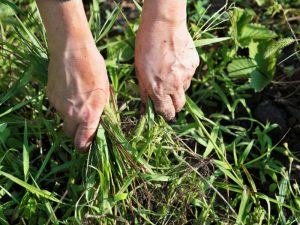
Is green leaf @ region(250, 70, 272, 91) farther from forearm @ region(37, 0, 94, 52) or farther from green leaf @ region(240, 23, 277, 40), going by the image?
forearm @ region(37, 0, 94, 52)

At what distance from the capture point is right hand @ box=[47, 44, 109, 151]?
4.74 feet

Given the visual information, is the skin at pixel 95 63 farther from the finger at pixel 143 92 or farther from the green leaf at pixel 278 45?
the green leaf at pixel 278 45

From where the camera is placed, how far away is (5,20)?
1837mm

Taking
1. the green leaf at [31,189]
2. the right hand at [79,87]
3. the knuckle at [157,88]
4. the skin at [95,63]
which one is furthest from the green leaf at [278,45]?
the green leaf at [31,189]

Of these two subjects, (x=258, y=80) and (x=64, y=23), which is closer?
(x=64, y=23)

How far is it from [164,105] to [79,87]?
0.82 feet

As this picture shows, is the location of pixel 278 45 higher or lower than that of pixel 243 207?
higher

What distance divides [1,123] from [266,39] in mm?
916

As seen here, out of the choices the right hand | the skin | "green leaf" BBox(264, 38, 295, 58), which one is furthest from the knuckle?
"green leaf" BBox(264, 38, 295, 58)

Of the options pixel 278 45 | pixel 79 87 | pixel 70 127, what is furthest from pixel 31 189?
pixel 278 45

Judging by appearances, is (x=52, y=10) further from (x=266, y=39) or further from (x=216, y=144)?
(x=266, y=39)

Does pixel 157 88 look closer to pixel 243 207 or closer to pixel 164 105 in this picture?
pixel 164 105

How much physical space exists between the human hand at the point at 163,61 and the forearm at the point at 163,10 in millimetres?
11

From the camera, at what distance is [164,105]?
1585mm
